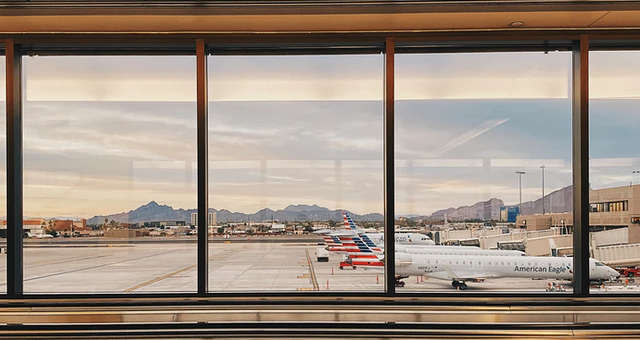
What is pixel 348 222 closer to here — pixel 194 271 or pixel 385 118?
pixel 385 118

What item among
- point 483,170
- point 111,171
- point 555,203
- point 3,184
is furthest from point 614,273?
point 3,184

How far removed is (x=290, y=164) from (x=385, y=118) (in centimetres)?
77

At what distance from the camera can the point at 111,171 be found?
12.8 ft

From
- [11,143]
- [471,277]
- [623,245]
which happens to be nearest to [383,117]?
[471,277]

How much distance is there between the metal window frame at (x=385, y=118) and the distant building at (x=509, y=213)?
0.41 meters

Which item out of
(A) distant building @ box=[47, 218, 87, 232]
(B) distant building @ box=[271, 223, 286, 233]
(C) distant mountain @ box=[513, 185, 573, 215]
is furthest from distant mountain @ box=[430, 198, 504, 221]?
(A) distant building @ box=[47, 218, 87, 232]

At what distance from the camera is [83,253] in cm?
388

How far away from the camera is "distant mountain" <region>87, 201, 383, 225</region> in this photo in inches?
153

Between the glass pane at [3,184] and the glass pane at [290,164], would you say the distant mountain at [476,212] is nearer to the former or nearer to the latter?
the glass pane at [290,164]

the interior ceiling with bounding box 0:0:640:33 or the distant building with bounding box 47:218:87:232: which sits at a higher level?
the interior ceiling with bounding box 0:0:640:33

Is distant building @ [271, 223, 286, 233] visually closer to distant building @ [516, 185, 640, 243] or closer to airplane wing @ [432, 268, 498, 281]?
airplane wing @ [432, 268, 498, 281]

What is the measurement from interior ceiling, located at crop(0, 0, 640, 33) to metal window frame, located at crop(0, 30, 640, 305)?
102 millimetres

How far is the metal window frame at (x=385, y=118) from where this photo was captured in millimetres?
3756

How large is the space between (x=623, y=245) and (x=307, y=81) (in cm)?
255
